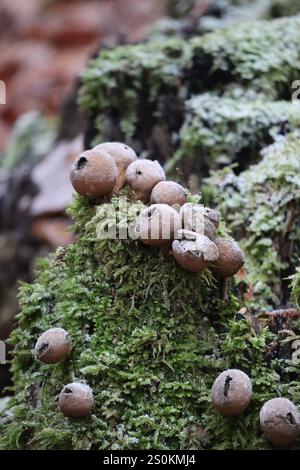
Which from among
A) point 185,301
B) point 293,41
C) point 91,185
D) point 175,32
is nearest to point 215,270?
point 185,301

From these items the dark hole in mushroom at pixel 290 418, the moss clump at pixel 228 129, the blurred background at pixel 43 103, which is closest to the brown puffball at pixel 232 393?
the dark hole in mushroom at pixel 290 418

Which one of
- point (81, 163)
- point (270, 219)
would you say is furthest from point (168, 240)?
point (270, 219)

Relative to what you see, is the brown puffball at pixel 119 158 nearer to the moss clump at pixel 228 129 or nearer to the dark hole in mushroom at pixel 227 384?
the dark hole in mushroom at pixel 227 384

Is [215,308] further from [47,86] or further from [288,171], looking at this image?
[47,86]

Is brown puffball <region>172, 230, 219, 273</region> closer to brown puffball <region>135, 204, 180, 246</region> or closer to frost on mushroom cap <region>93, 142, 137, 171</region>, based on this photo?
brown puffball <region>135, 204, 180, 246</region>

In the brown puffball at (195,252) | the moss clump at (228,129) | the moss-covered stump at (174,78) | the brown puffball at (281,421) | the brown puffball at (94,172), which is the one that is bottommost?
the brown puffball at (281,421)

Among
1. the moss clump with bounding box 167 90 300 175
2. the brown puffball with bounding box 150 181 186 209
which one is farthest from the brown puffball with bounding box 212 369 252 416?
the moss clump with bounding box 167 90 300 175
